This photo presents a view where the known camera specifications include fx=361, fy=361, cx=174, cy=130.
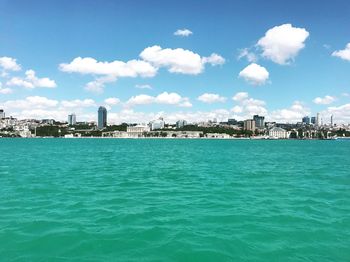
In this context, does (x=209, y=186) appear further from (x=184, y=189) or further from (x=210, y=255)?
(x=210, y=255)

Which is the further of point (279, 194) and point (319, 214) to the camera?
point (279, 194)

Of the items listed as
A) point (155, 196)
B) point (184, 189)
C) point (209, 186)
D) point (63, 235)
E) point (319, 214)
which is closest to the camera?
point (63, 235)

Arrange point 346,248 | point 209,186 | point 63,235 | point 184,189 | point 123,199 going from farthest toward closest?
point 209,186 → point 184,189 → point 123,199 → point 63,235 → point 346,248

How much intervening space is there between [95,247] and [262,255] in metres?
5.26

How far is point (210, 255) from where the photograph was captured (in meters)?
11.0

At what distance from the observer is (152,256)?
1087 centimetres

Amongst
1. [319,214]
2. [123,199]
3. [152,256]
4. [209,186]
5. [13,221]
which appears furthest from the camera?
[209,186]

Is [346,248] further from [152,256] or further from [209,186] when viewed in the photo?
[209,186]

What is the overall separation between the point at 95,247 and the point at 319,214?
10578 millimetres

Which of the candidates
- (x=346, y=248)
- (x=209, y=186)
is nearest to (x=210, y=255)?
(x=346, y=248)

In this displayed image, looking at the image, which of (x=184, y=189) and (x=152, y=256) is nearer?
(x=152, y=256)

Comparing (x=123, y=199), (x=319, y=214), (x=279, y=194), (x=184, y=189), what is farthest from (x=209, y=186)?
(x=319, y=214)

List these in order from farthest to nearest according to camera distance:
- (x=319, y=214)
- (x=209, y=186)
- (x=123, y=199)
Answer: (x=209, y=186) → (x=123, y=199) → (x=319, y=214)

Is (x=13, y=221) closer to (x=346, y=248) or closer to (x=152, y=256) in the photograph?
(x=152, y=256)
